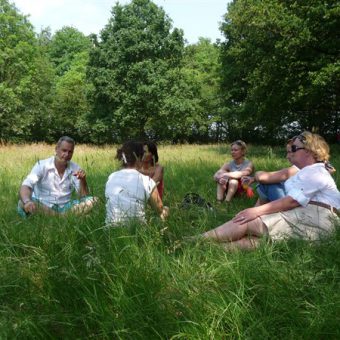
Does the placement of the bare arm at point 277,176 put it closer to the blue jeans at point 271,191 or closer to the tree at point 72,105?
the blue jeans at point 271,191

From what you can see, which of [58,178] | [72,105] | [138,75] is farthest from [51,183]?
[72,105]

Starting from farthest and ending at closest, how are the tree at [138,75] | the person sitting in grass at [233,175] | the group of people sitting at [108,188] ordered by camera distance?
1. the tree at [138,75]
2. the person sitting in grass at [233,175]
3. the group of people sitting at [108,188]

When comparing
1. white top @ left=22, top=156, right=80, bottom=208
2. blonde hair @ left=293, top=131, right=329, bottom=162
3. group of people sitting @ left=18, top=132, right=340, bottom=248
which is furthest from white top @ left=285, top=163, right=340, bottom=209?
white top @ left=22, top=156, right=80, bottom=208

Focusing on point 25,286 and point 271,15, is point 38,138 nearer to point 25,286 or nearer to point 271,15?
point 271,15

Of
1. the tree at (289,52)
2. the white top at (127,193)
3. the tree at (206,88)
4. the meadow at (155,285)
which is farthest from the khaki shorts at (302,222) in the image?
the tree at (206,88)

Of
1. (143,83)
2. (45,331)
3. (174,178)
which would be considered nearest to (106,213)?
(45,331)

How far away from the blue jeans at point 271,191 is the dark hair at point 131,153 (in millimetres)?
1868

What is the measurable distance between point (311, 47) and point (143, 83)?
1611 centimetres

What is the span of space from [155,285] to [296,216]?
173 centimetres

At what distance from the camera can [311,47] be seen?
18062 mm

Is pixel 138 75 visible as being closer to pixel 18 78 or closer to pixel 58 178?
pixel 18 78

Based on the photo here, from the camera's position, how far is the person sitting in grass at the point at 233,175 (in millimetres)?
6438

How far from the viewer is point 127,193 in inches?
148

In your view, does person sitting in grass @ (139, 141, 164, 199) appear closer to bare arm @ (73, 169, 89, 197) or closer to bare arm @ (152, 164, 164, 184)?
bare arm @ (152, 164, 164, 184)
